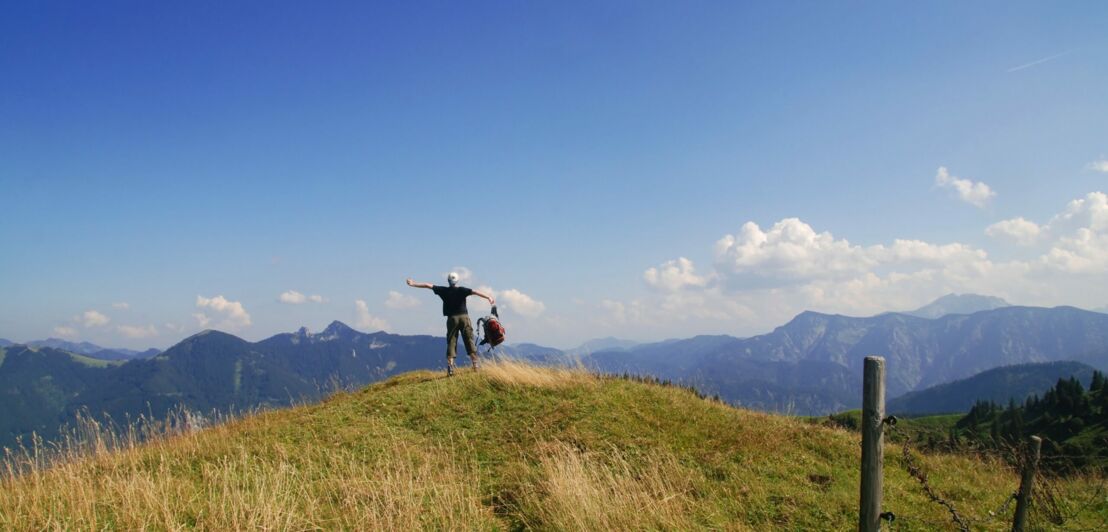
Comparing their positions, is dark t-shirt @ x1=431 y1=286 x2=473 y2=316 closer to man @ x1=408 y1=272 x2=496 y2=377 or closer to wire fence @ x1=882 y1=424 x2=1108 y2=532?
man @ x1=408 y1=272 x2=496 y2=377

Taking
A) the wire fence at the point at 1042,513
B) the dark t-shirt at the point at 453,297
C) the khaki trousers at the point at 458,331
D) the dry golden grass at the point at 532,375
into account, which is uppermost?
the dark t-shirt at the point at 453,297

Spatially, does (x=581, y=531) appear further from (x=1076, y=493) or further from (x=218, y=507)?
(x=1076, y=493)

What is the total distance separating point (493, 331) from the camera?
63.2 feet

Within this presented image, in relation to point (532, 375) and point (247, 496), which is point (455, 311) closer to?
point (532, 375)

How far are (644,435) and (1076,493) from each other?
9123 mm

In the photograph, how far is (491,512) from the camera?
8758mm

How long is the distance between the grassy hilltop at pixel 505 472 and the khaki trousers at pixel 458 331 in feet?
3.31

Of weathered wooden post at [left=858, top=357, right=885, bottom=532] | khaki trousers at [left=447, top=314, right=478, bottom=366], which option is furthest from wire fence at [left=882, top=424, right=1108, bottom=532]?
khaki trousers at [left=447, top=314, right=478, bottom=366]

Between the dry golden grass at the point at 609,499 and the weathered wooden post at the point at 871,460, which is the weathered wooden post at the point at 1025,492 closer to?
the weathered wooden post at the point at 871,460

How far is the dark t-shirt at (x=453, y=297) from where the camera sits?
59.7 ft

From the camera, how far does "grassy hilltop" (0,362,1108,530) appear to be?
7.73 metres

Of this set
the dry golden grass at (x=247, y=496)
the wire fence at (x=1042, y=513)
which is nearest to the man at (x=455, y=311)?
the dry golden grass at (x=247, y=496)

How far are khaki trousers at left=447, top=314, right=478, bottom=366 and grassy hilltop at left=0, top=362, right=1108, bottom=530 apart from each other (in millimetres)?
1010

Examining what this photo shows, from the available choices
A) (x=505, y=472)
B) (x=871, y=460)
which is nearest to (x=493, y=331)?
(x=505, y=472)
